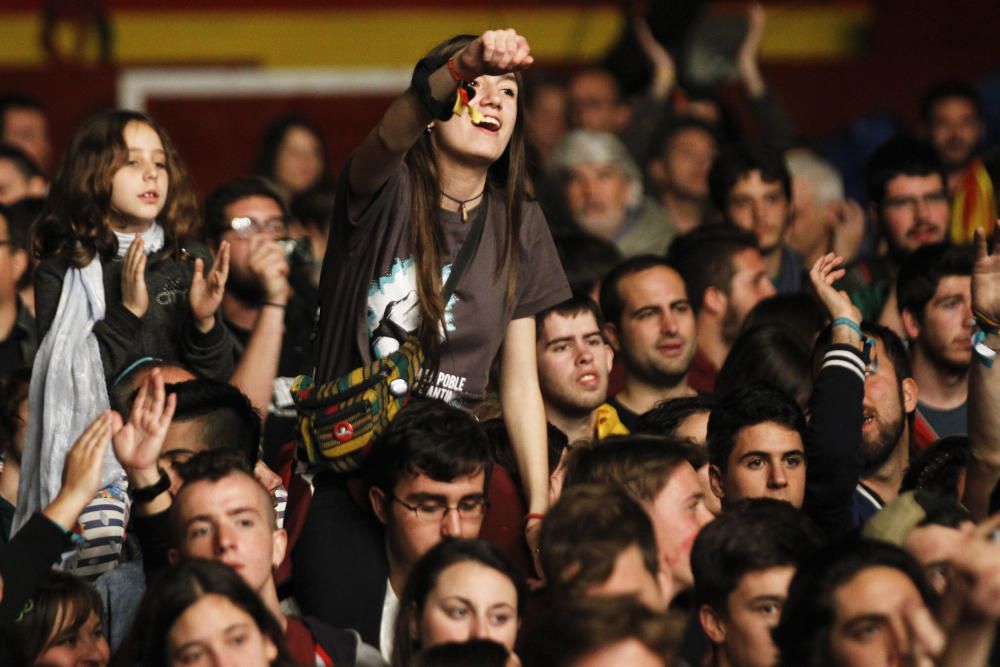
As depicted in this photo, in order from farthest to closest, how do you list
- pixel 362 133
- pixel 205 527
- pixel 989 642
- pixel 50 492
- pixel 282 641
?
pixel 362 133 → pixel 50 492 → pixel 205 527 → pixel 282 641 → pixel 989 642

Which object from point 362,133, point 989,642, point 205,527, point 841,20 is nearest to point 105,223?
point 205,527

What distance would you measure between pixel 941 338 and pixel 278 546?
280 cm

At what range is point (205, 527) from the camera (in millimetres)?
4992

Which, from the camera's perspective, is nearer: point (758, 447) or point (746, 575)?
point (746, 575)

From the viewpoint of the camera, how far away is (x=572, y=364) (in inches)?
251

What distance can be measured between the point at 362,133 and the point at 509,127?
6.72m

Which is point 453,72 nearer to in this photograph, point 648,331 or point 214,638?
point 214,638

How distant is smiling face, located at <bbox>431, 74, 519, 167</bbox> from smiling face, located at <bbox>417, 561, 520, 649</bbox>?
1.12 meters

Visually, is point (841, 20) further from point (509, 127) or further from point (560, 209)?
point (509, 127)

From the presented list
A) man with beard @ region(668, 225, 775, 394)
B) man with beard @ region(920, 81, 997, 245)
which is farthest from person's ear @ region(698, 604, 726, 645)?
man with beard @ region(920, 81, 997, 245)

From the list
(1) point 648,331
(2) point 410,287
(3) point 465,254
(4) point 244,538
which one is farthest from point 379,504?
(1) point 648,331

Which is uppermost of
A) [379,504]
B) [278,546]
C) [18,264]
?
[18,264]

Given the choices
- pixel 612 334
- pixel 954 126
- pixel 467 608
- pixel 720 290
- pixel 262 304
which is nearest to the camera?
pixel 467 608

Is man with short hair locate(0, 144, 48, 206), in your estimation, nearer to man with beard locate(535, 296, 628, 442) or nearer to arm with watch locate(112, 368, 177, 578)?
man with beard locate(535, 296, 628, 442)
